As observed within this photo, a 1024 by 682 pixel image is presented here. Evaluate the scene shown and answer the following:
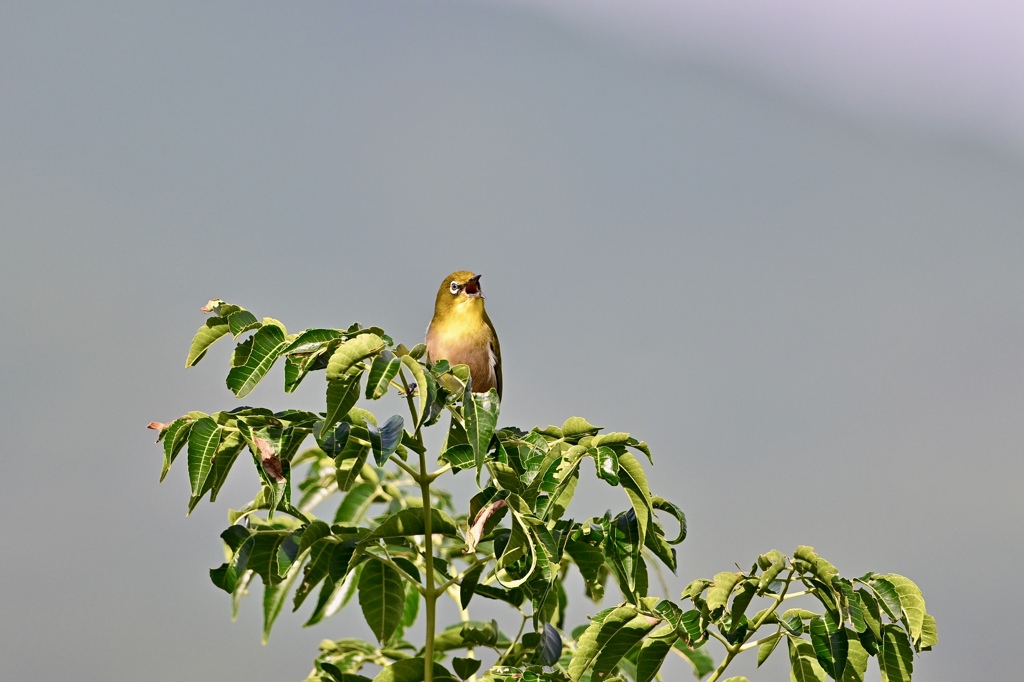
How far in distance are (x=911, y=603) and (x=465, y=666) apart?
125 cm

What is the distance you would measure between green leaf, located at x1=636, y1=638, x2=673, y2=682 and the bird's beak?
189 cm

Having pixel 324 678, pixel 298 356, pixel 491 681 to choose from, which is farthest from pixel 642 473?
pixel 324 678

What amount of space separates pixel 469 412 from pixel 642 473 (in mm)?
498

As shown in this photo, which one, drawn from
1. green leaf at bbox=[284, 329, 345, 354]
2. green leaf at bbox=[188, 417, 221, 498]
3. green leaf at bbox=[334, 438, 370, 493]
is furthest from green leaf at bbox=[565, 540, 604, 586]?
green leaf at bbox=[188, 417, 221, 498]

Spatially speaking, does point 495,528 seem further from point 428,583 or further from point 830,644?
point 830,644

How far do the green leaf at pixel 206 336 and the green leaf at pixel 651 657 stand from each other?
1.43 metres

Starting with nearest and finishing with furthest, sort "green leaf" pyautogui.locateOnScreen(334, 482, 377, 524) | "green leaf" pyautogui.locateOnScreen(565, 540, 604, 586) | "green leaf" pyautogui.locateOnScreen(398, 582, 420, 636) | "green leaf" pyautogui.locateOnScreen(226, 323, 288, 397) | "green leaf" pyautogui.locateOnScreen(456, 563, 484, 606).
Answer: "green leaf" pyautogui.locateOnScreen(226, 323, 288, 397) < "green leaf" pyautogui.locateOnScreen(565, 540, 604, 586) < "green leaf" pyautogui.locateOnScreen(456, 563, 484, 606) < "green leaf" pyautogui.locateOnScreen(334, 482, 377, 524) < "green leaf" pyautogui.locateOnScreen(398, 582, 420, 636)

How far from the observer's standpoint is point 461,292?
4.17m

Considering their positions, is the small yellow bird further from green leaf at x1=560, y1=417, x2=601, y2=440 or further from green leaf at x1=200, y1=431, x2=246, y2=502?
green leaf at x1=200, y1=431, x2=246, y2=502

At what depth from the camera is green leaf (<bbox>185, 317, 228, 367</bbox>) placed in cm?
274

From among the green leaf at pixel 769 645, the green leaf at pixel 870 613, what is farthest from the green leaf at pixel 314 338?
the green leaf at pixel 870 613

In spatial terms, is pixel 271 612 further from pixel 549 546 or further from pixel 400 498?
pixel 549 546

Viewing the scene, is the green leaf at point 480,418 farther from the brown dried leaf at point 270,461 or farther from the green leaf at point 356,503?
the green leaf at point 356,503

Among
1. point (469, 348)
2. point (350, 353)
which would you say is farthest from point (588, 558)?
point (469, 348)
